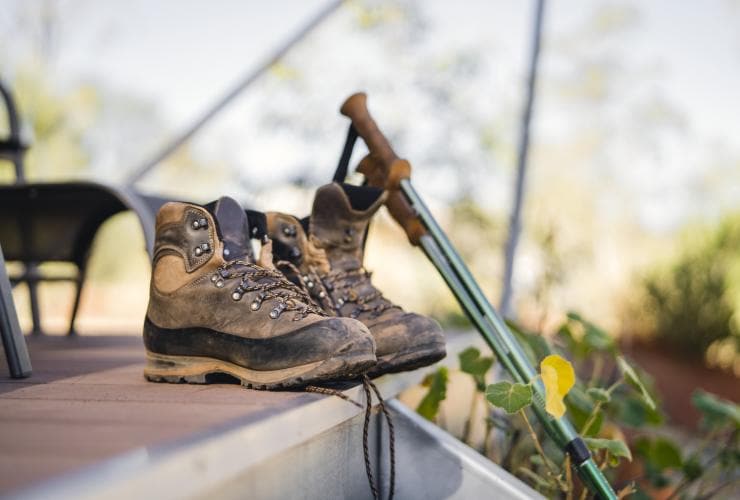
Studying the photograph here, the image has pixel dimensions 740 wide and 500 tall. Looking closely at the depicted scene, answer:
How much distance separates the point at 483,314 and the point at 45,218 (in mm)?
1443

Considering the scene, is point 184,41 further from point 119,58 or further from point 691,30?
point 691,30

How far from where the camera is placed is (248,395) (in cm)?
102

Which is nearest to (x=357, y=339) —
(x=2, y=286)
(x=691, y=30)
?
(x=2, y=286)

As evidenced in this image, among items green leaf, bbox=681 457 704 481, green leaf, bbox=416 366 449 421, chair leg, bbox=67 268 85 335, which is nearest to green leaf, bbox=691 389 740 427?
green leaf, bbox=681 457 704 481

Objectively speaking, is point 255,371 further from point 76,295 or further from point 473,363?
point 76,295

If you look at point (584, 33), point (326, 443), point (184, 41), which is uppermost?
point (184, 41)

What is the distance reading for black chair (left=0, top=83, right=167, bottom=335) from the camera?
7.10ft

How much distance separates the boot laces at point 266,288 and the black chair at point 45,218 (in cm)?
103

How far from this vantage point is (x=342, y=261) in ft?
4.46

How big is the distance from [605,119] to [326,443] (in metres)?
8.93

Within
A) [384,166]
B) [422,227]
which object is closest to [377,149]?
[384,166]

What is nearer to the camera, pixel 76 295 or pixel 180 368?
pixel 180 368

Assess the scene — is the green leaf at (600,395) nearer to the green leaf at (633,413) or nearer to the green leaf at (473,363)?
the green leaf at (473,363)

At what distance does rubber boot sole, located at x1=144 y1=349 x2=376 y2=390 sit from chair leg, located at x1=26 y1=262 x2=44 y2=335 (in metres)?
1.37
